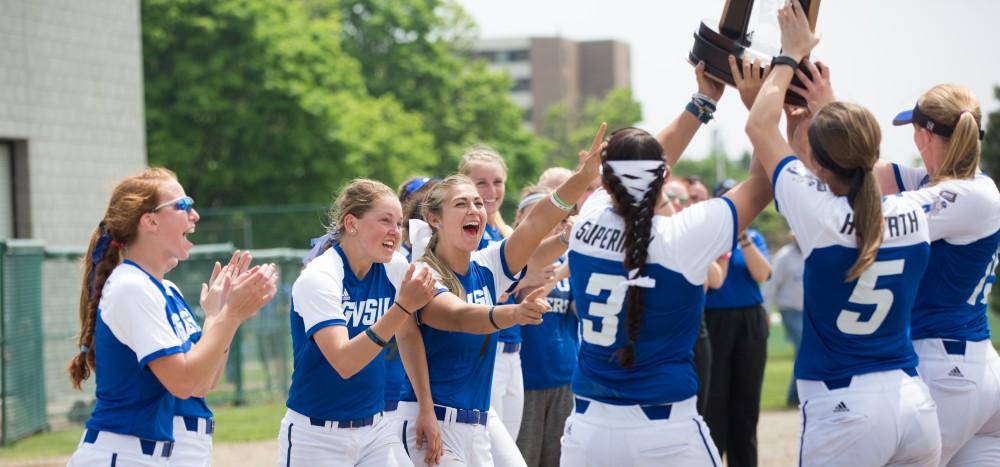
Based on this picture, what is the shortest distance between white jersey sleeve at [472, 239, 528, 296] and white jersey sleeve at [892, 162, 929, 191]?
1875mm

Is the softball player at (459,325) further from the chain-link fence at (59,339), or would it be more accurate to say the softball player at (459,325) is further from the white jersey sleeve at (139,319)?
the chain-link fence at (59,339)

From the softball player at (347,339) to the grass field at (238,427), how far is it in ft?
24.1

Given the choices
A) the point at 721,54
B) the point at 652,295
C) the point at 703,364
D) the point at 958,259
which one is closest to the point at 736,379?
the point at 703,364

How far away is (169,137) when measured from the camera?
33.7 m

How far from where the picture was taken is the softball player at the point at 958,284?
15.8ft

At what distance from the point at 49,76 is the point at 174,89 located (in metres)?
16.6

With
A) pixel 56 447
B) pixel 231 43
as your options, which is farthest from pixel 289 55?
pixel 56 447

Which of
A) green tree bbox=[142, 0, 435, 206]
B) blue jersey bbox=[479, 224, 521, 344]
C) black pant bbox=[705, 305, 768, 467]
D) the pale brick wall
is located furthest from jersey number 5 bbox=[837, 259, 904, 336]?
green tree bbox=[142, 0, 435, 206]

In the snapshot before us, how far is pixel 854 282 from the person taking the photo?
413 cm

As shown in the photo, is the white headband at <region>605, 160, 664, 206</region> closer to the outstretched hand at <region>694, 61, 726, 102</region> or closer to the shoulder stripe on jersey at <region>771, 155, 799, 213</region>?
the shoulder stripe on jersey at <region>771, 155, 799, 213</region>

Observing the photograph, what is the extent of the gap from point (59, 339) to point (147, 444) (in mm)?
10393

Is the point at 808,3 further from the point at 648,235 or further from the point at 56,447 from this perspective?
the point at 56,447

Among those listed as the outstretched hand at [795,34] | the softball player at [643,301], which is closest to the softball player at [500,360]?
the softball player at [643,301]

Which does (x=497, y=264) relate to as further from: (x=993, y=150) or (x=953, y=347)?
(x=993, y=150)
